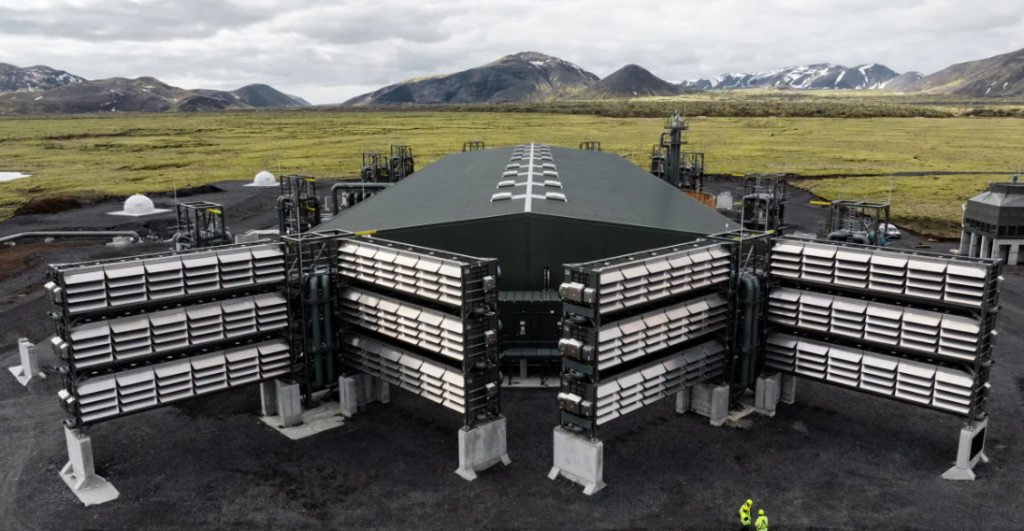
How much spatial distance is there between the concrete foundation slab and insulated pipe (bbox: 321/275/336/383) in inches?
55.0

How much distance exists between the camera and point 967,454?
22.2 metres

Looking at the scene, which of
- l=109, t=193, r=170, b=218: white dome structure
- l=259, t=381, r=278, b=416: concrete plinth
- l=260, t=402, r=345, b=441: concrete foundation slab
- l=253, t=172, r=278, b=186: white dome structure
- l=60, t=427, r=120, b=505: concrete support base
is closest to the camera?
l=60, t=427, r=120, b=505: concrete support base

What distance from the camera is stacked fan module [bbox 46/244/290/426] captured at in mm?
21609

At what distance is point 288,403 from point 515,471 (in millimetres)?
9606

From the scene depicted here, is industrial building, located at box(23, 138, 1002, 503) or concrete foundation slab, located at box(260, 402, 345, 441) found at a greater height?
industrial building, located at box(23, 138, 1002, 503)

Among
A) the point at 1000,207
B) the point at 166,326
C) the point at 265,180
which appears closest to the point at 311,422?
the point at 166,326

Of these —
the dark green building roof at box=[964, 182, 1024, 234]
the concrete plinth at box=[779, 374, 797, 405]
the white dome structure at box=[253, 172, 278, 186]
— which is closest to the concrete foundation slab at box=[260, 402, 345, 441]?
the concrete plinth at box=[779, 374, 797, 405]

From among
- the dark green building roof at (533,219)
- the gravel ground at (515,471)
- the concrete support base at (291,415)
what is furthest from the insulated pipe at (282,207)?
the concrete support base at (291,415)

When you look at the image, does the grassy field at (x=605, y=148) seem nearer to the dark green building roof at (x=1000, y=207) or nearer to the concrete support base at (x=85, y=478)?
the dark green building roof at (x=1000, y=207)

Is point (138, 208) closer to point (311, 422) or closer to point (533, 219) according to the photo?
point (311, 422)

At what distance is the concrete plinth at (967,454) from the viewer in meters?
22.1

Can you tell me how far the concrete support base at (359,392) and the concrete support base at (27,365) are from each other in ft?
51.5

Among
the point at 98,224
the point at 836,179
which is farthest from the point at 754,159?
the point at 98,224

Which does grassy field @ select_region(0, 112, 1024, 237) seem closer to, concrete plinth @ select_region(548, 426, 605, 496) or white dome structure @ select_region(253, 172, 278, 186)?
white dome structure @ select_region(253, 172, 278, 186)
